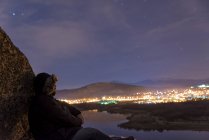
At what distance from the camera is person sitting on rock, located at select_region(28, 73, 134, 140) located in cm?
718

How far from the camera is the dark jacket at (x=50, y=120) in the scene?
717cm

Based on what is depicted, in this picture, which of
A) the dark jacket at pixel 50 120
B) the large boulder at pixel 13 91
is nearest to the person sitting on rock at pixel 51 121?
the dark jacket at pixel 50 120

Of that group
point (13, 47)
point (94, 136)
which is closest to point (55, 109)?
point (94, 136)

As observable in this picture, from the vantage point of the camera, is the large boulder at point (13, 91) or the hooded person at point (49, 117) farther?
the large boulder at point (13, 91)

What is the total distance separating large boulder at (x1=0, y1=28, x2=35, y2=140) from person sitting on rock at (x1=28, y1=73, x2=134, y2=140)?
0.49 metres

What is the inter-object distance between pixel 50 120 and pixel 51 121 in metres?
0.03

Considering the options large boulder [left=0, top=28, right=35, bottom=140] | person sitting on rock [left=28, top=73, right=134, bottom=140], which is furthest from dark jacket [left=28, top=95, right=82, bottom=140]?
large boulder [left=0, top=28, right=35, bottom=140]

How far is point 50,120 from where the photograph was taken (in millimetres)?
7203

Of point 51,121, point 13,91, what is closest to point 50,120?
point 51,121

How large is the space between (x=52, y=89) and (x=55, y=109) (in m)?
0.50

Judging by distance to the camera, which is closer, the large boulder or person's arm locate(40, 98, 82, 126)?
person's arm locate(40, 98, 82, 126)

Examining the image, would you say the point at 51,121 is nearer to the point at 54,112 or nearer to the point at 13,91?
the point at 54,112

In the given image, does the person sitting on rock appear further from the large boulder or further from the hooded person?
the large boulder

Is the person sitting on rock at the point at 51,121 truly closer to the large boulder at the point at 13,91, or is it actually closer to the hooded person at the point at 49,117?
the hooded person at the point at 49,117
